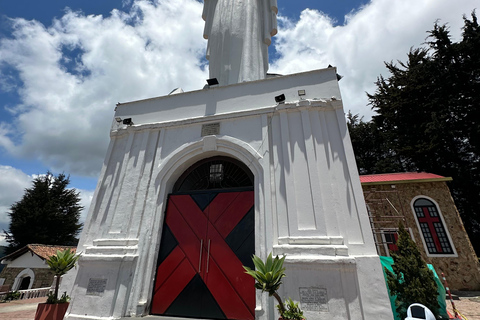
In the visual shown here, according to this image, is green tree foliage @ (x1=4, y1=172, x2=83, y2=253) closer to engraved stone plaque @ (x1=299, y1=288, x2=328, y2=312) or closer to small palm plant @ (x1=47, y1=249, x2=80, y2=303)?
small palm plant @ (x1=47, y1=249, x2=80, y2=303)

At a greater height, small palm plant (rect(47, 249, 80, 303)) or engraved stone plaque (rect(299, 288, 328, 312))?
small palm plant (rect(47, 249, 80, 303))

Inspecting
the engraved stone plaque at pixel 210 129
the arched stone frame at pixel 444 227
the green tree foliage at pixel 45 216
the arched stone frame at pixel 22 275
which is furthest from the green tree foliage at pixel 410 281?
the green tree foliage at pixel 45 216

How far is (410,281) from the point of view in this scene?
4395 mm

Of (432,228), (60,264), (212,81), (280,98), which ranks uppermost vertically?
(212,81)

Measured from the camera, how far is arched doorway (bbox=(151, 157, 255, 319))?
442 centimetres

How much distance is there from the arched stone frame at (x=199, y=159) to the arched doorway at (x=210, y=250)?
21 centimetres

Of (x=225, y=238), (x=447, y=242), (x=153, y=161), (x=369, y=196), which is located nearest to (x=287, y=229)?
(x=225, y=238)

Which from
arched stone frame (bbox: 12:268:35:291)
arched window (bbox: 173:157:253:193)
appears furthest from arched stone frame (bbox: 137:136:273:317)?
arched stone frame (bbox: 12:268:35:291)

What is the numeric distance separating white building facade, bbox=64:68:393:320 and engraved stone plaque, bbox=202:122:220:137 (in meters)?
0.03

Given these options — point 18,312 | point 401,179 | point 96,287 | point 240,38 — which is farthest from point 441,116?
point 18,312

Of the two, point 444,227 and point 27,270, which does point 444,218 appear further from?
point 27,270

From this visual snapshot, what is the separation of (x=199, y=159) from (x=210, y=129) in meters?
0.86

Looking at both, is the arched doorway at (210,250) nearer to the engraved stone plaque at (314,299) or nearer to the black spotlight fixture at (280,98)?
the engraved stone plaque at (314,299)

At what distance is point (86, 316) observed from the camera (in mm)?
4484
